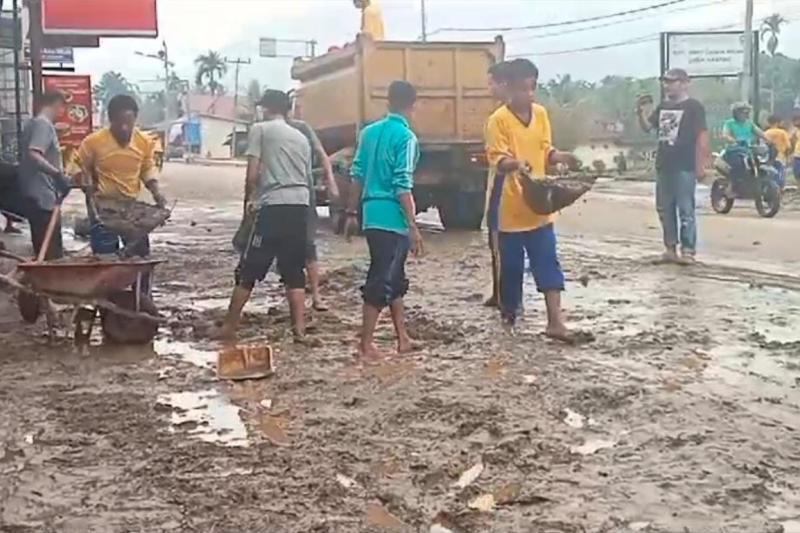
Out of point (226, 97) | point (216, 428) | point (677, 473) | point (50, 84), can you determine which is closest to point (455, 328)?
point (216, 428)

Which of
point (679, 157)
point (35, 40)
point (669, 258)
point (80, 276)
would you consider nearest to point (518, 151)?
point (80, 276)

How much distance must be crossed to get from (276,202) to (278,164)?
25 cm

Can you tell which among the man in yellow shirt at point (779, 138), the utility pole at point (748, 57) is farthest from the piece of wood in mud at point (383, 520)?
the utility pole at point (748, 57)

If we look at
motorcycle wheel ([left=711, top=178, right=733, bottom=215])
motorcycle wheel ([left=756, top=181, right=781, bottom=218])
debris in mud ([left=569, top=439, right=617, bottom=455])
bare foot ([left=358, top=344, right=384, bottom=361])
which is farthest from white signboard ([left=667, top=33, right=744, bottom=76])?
debris in mud ([left=569, top=439, right=617, bottom=455])

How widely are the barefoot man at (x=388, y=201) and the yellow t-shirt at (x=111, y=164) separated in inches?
→ 81.3

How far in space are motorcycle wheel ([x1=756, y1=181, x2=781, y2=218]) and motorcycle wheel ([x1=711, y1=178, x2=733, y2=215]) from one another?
78 cm

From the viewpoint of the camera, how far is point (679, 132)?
1136cm

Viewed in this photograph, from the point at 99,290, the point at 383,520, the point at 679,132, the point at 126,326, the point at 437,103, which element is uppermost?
the point at 437,103

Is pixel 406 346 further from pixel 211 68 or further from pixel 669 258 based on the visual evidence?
pixel 211 68

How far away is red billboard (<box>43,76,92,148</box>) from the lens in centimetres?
1936

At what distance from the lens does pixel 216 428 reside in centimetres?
561

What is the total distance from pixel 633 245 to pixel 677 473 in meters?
9.88

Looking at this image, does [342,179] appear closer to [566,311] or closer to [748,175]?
[748,175]

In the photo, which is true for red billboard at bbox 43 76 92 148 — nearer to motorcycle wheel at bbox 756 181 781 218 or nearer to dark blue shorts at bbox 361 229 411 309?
motorcycle wheel at bbox 756 181 781 218
